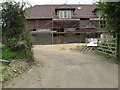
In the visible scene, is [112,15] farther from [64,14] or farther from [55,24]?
[64,14]

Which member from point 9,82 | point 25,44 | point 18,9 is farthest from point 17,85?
point 18,9

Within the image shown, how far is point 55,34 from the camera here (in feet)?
87.8

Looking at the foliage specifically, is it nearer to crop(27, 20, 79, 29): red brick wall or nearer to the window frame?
crop(27, 20, 79, 29): red brick wall

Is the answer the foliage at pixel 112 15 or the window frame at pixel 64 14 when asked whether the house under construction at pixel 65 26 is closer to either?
the window frame at pixel 64 14

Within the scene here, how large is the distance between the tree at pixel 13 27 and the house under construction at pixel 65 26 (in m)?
17.2

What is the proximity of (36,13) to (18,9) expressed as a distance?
21.5 meters

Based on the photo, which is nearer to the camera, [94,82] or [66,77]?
[94,82]

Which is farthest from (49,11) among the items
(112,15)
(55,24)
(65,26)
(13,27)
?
(112,15)

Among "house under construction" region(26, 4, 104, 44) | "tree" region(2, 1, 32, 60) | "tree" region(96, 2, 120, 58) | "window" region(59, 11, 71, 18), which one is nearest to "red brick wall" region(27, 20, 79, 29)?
"house under construction" region(26, 4, 104, 44)

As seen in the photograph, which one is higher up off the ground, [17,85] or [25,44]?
[25,44]

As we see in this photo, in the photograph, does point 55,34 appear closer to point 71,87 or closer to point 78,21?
point 78,21

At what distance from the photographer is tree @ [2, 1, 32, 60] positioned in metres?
7.60

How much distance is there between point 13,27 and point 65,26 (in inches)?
755

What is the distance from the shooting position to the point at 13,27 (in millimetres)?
7914
